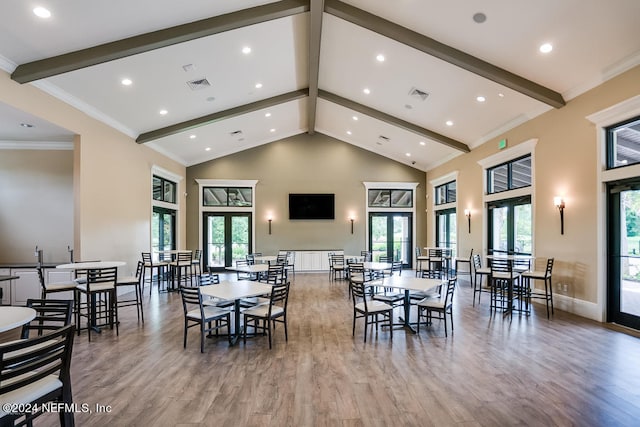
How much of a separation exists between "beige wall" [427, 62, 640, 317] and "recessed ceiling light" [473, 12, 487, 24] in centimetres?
219

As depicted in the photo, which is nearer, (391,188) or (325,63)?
(325,63)

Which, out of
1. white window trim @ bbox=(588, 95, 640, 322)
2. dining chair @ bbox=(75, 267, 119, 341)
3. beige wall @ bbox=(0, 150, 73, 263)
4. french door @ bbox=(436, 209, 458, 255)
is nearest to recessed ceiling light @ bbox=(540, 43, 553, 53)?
white window trim @ bbox=(588, 95, 640, 322)

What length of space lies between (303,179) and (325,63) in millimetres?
5301

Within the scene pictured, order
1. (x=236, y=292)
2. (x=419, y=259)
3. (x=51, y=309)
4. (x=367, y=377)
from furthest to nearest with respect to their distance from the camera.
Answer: (x=419, y=259), (x=236, y=292), (x=367, y=377), (x=51, y=309)

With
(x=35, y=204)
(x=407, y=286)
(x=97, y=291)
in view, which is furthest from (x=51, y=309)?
(x=35, y=204)

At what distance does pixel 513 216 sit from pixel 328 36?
5695 mm

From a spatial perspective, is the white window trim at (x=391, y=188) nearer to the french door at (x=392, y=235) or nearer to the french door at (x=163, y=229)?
the french door at (x=392, y=235)

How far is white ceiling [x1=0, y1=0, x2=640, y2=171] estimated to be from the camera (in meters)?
4.48

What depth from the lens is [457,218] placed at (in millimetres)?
10203

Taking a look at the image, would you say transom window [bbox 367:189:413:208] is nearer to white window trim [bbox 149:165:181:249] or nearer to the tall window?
the tall window

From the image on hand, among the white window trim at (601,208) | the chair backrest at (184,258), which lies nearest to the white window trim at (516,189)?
the white window trim at (601,208)

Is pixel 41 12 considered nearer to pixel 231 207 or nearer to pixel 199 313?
pixel 199 313

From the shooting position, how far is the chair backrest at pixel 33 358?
5.64 ft

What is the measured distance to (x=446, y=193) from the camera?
11.4m
